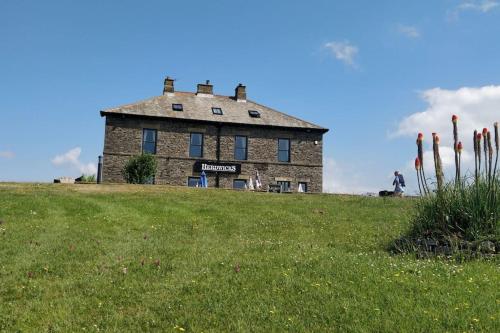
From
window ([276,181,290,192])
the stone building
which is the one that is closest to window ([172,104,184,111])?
the stone building

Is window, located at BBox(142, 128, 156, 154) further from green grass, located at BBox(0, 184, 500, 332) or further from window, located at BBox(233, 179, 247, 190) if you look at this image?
green grass, located at BBox(0, 184, 500, 332)

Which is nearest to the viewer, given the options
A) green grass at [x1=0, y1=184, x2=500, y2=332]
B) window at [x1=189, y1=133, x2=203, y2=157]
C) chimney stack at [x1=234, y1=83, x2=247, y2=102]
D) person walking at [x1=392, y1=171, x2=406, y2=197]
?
green grass at [x1=0, y1=184, x2=500, y2=332]

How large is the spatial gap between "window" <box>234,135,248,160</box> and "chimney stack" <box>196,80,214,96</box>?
19.2ft

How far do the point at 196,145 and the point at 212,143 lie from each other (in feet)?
3.95

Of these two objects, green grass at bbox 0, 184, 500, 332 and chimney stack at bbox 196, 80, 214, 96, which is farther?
chimney stack at bbox 196, 80, 214, 96

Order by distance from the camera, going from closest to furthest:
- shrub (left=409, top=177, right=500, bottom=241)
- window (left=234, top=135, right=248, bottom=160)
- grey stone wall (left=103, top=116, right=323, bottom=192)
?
shrub (left=409, top=177, right=500, bottom=241) < grey stone wall (left=103, top=116, right=323, bottom=192) < window (left=234, top=135, right=248, bottom=160)

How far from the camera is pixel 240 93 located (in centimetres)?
4069

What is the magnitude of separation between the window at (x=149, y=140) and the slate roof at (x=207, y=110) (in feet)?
4.20

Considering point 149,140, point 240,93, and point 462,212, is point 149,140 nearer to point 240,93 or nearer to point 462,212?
point 240,93

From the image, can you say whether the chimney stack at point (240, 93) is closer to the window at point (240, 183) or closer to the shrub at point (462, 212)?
the window at point (240, 183)

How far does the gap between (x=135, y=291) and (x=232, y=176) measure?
28.9 m

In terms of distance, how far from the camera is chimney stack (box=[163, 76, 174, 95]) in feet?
127

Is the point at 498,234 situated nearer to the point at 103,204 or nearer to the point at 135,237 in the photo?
the point at 135,237

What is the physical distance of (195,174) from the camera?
116ft
